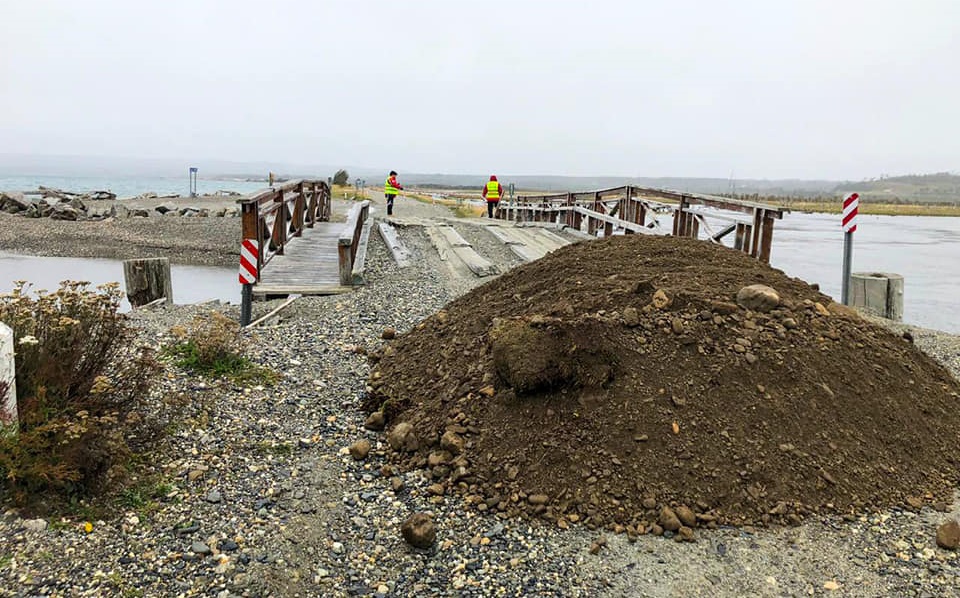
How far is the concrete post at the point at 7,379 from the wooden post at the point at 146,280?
713 cm

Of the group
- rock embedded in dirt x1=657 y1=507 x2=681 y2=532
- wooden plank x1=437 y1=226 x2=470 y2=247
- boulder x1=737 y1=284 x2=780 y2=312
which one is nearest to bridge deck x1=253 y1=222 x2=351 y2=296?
wooden plank x1=437 y1=226 x2=470 y2=247

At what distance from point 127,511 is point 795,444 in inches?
144

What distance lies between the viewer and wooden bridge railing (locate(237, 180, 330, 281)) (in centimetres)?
952

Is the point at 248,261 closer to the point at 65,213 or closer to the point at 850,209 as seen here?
the point at 850,209

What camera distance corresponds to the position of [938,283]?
15391mm

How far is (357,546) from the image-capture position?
3.52 meters

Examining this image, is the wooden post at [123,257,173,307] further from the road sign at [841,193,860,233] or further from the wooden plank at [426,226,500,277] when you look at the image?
the road sign at [841,193,860,233]

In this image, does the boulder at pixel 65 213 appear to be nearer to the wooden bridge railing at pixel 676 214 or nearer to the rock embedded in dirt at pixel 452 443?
the wooden bridge railing at pixel 676 214

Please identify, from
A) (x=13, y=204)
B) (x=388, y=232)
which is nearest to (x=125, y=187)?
(x=13, y=204)

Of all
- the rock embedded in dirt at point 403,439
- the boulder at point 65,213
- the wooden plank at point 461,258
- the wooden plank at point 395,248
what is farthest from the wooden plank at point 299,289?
the boulder at point 65,213

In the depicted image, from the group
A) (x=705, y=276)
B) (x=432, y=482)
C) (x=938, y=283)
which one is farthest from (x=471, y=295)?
(x=938, y=283)

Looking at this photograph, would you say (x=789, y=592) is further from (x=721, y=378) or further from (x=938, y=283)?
(x=938, y=283)

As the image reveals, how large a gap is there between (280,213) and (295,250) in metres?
0.96

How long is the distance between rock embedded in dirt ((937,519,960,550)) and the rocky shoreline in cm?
4
